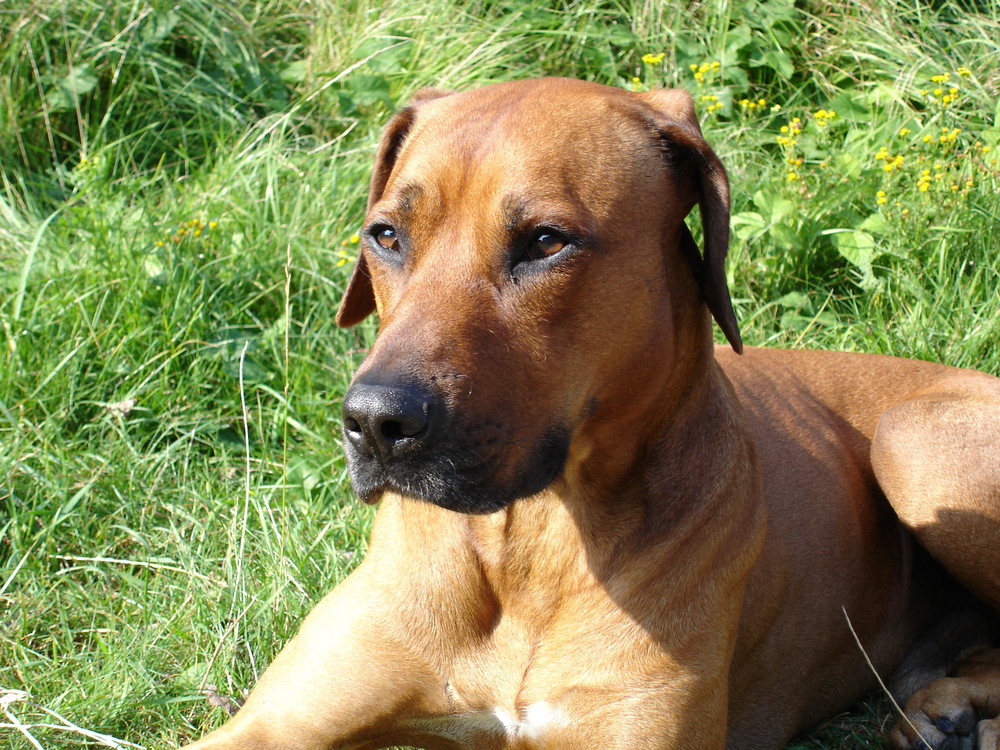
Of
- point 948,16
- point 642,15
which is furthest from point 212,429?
point 948,16

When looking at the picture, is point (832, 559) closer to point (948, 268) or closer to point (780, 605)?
point (780, 605)

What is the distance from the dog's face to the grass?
1327 millimetres

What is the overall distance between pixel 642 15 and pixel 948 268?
7.18 feet

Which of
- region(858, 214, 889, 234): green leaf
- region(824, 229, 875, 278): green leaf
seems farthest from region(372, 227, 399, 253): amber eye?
region(858, 214, 889, 234): green leaf

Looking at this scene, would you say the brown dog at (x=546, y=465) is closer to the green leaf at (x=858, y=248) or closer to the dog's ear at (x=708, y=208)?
the dog's ear at (x=708, y=208)

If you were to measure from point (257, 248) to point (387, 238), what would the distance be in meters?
2.47

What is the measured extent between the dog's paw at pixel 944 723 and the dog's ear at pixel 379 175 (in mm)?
1938

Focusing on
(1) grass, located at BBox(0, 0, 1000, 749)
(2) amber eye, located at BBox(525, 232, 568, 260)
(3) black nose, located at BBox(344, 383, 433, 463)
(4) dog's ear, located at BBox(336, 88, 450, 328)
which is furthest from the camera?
(1) grass, located at BBox(0, 0, 1000, 749)

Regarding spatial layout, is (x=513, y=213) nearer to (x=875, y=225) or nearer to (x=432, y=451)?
(x=432, y=451)

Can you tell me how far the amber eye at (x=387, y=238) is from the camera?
281 cm

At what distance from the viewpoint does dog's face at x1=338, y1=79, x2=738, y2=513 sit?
7.93 feet

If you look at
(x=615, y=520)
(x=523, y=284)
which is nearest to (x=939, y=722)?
(x=615, y=520)

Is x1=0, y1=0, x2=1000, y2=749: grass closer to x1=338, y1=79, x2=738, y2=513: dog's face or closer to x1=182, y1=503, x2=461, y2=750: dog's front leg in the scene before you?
x1=182, y1=503, x2=461, y2=750: dog's front leg

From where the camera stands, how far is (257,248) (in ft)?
16.9
